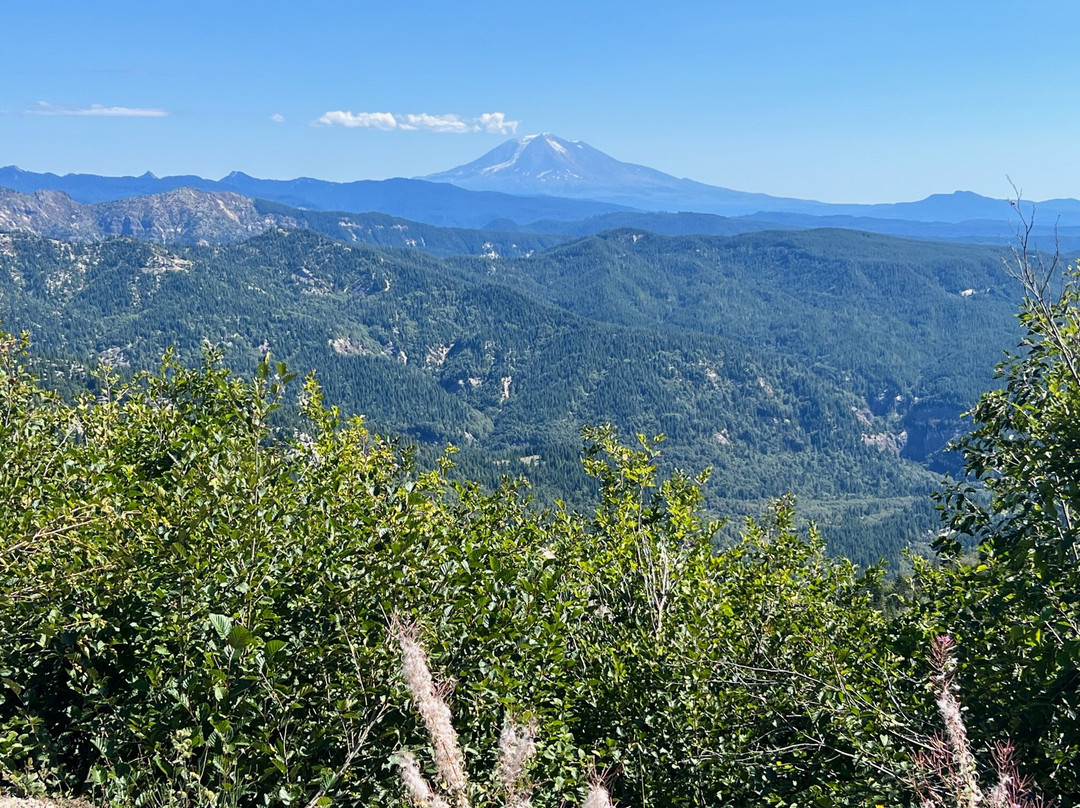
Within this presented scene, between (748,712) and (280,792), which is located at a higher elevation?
(280,792)

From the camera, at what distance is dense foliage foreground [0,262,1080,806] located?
788cm

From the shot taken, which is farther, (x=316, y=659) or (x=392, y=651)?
(x=316, y=659)

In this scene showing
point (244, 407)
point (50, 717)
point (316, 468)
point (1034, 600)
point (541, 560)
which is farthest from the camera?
point (244, 407)

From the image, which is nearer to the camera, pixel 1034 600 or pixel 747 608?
pixel 1034 600

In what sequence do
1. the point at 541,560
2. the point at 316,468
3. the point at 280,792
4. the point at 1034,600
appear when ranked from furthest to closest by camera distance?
1. the point at 316,468
2. the point at 541,560
3. the point at 1034,600
4. the point at 280,792

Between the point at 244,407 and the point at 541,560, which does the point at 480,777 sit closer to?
the point at 541,560

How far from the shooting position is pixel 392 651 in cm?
795

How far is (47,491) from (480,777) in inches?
280

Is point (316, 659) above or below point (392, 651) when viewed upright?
below

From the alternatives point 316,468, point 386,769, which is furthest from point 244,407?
point 386,769

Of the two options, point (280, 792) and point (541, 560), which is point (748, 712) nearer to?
point (541, 560)

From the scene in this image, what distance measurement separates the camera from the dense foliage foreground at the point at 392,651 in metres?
7.88

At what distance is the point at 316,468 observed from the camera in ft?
44.8

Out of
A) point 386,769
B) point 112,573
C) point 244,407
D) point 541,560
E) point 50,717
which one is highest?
point 244,407
